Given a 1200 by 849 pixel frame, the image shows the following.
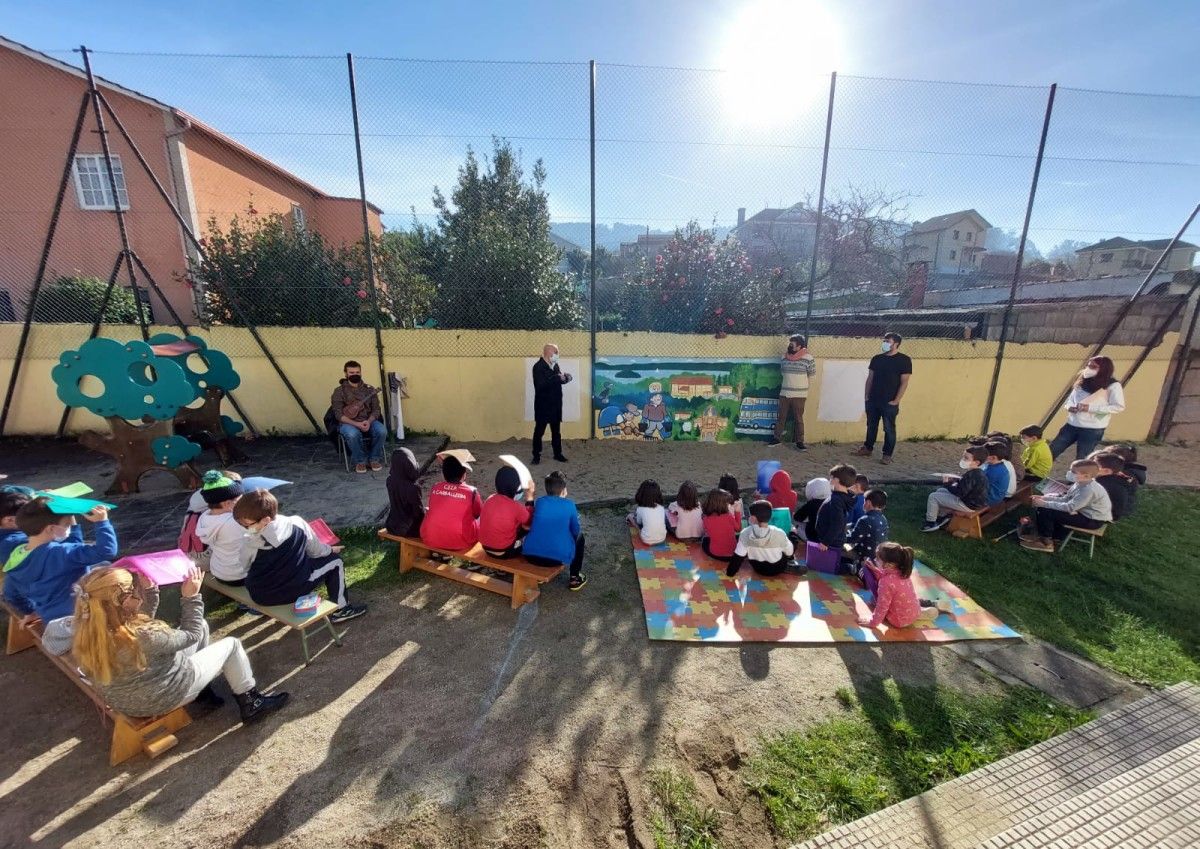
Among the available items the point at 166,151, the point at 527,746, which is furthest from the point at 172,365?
the point at 166,151

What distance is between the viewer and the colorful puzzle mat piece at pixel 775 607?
3623 mm

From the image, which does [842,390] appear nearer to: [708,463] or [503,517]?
[708,463]

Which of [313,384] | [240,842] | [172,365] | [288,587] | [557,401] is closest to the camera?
[240,842]

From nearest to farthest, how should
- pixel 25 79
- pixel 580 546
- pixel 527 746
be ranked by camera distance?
pixel 527 746 < pixel 580 546 < pixel 25 79

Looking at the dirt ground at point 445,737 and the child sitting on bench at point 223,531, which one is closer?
the dirt ground at point 445,737

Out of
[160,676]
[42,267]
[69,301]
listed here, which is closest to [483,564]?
[160,676]

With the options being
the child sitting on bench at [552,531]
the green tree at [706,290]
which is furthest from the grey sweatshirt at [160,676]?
the green tree at [706,290]

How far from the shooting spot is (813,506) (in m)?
4.94

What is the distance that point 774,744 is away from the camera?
2.70 metres

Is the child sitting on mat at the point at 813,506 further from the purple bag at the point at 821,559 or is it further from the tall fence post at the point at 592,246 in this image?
the tall fence post at the point at 592,246

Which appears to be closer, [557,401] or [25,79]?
[557,401]

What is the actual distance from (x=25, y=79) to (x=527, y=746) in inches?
698

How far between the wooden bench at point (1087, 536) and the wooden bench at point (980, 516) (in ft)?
1.57

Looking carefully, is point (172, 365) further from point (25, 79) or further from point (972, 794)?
point (25, 79)
